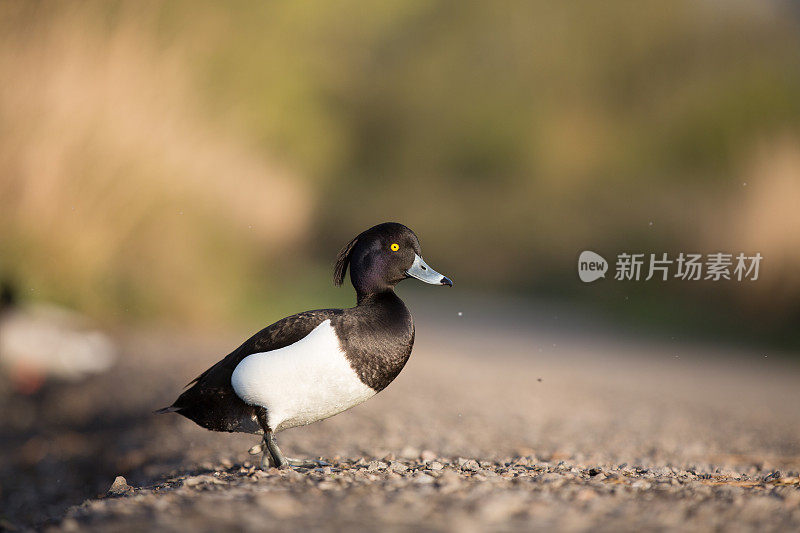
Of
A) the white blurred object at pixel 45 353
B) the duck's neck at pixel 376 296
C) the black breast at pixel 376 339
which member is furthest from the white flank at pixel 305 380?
the white blurred object at pixel 45 353

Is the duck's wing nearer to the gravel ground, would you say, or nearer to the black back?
the black back

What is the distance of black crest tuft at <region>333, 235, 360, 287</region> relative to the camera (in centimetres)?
→ 301

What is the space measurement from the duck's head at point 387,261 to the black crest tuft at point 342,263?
0.05m

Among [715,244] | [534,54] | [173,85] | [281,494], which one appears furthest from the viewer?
[534,54]

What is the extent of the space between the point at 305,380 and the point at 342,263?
Answer: 0.52 metres

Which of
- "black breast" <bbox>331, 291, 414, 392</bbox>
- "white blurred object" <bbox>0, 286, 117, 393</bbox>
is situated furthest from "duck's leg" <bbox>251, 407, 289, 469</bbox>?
"white blurred object" <bbox>0, 286, 117, 393</bbox>

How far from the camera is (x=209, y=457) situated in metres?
3.68

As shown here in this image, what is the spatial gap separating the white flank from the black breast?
3cm

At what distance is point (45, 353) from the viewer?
5.99 metres

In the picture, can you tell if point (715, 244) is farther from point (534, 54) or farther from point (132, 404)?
point (534, 54)

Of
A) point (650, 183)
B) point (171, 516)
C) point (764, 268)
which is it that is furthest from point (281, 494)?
point (650, 183)

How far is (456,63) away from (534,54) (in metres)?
1.77

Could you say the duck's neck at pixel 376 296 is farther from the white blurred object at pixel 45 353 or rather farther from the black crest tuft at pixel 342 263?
the white blurred object at pixel 45 353

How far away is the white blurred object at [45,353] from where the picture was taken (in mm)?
5953
